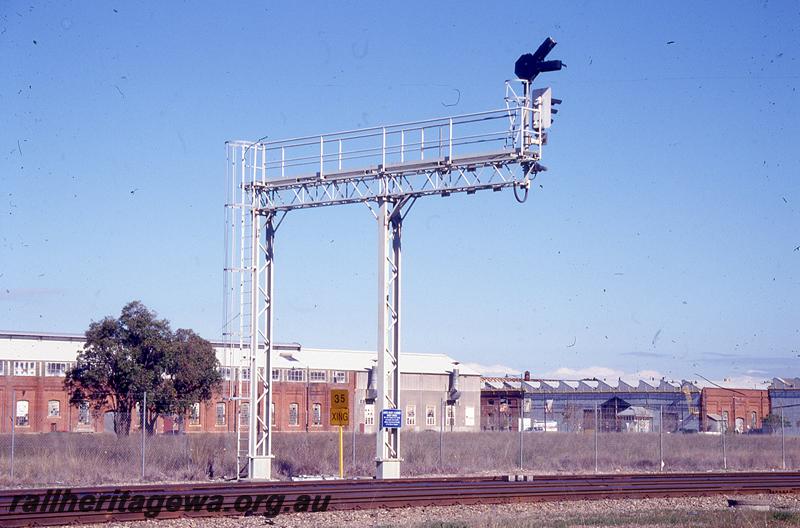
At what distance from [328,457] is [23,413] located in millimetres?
35829

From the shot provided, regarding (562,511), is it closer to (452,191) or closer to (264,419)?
(452,191)

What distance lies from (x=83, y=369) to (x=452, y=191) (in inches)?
1376

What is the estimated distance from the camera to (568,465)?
38781 mm

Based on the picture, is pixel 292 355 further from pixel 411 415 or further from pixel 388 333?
pixel 388 333

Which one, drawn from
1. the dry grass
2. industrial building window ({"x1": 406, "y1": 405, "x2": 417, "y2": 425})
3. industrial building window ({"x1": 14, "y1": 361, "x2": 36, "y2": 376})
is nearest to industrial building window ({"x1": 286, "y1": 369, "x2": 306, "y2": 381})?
industrial building window ({"x1": 406, "y1": 405, "x2": 417, "y2": 425})

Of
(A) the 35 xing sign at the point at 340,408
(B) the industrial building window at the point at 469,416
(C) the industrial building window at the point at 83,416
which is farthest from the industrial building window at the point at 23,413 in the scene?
(A) the 35 xing sign at the point at 340,408

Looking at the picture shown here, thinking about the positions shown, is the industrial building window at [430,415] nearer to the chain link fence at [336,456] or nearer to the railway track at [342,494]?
the chain link fence at [336,456]

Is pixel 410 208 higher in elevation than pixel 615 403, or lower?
higher

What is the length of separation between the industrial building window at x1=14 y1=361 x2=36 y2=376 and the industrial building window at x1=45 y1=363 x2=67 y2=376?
0.88m

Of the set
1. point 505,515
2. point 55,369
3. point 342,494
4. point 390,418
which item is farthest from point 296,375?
point 505,515

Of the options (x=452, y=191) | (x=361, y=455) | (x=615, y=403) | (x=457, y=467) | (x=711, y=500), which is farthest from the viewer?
(x=615, y=403)

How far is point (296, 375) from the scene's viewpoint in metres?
74.9

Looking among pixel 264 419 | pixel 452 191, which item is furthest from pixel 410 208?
pixel 264 419

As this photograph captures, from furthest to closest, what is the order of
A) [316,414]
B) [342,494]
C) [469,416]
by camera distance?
[469,416]
[316,414]
[342,494]
